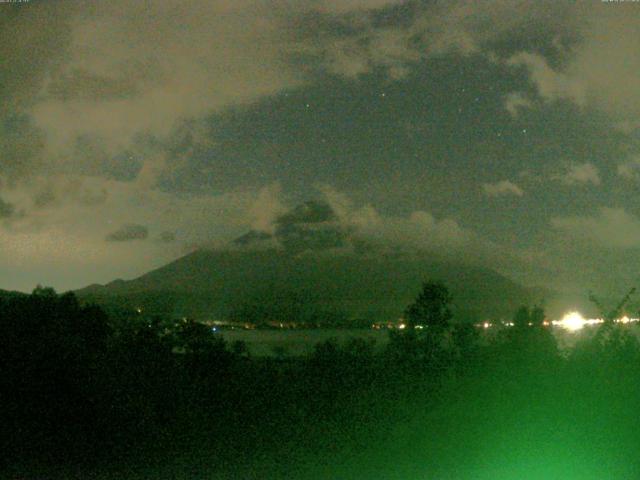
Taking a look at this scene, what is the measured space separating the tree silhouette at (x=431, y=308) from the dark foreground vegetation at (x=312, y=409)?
11.9 feet

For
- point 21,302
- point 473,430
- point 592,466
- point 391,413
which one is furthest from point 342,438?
point 21,302

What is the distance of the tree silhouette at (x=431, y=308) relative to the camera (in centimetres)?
1944

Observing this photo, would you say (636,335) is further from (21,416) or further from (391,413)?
(21,416)

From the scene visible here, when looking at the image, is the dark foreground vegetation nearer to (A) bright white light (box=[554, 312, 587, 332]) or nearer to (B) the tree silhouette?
(A) bright white light (box=[554, 312, 587, 332])

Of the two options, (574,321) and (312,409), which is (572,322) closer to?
(574,321)

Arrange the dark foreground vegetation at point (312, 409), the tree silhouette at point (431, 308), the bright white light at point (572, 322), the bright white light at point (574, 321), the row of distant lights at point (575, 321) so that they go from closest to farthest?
the dark foreground vegetation at point (312, 409), the row of distant lights at point (575, 321), the bright white light at point (574, 321), the bright white light at point (572, 322), the tree silhouette at point (431, 308)

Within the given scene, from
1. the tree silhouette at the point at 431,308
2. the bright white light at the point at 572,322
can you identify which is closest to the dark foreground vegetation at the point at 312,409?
the bright white light at the point at 572,322

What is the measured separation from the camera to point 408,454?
11.4 metres

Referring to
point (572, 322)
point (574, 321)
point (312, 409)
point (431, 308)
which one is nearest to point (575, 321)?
point (574, 321)

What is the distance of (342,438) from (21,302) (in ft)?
17.9

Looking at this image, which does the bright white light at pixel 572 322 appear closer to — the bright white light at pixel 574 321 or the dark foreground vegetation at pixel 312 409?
the bright white light at pixel 574 321

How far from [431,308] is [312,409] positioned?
22.9ft

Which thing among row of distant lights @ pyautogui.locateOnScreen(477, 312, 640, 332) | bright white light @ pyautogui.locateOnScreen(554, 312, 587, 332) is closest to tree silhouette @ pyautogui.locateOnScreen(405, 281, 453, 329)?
row of distant lights @ pyautogui.locateOnScreen(477, 312, 640, 332)

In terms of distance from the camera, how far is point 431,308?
64.2 feet
